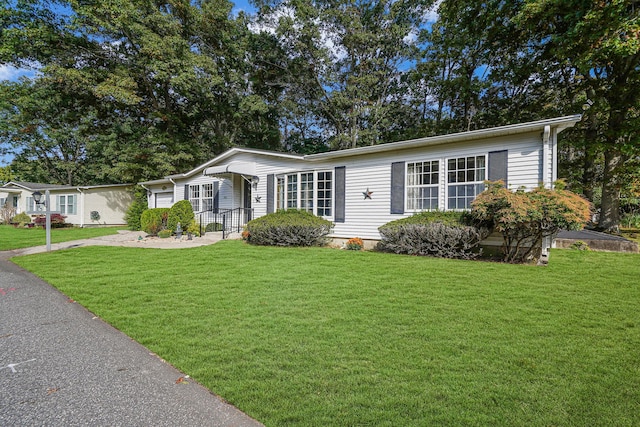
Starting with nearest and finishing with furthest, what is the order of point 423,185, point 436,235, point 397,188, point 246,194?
point 436,235, point 423,185, point 397,188, point 246,194

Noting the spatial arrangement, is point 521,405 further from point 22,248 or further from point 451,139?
point 22,248

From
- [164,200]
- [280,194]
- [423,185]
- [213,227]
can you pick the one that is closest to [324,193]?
[280,194]

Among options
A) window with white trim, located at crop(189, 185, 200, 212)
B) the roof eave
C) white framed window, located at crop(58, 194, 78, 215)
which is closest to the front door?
window with white trim, located at crop(189, 185, 200, 212)

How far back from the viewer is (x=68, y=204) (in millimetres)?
21859

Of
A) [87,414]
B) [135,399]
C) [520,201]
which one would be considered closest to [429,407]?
[135,399]

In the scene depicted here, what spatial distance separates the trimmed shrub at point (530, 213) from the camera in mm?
6176

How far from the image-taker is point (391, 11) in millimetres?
21250

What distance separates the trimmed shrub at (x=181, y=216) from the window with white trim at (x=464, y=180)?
1051cm

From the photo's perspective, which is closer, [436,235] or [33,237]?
[436,235]

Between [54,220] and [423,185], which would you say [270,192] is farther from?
[54,220]

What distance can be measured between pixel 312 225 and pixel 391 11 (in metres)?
18.9

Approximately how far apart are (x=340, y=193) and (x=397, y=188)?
81.0 inches

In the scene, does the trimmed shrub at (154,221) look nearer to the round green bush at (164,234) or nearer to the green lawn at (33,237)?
the round green bush at (164,234)

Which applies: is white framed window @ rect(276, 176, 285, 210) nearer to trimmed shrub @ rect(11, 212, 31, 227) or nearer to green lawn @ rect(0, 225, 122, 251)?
green lawn @ rect(0, 225, 122, 251)
